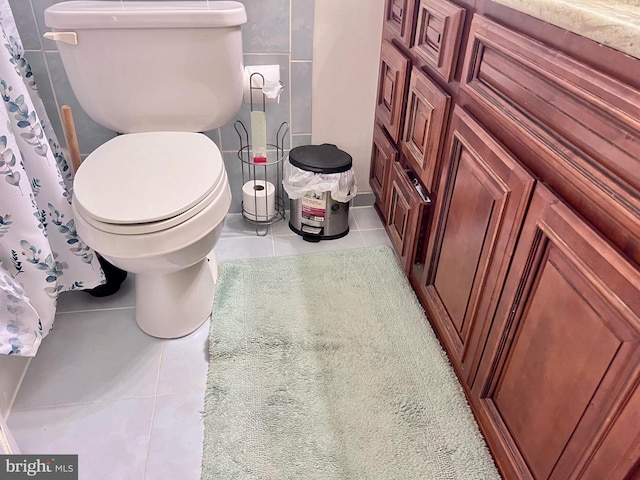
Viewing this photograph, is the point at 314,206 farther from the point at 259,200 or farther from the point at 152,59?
the point at 152,59

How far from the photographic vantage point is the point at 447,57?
1.16 meters

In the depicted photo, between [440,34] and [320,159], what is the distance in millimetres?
661

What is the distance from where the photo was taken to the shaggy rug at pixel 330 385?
3.68ft

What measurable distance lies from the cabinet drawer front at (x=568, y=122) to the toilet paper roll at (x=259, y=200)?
3.25 feet

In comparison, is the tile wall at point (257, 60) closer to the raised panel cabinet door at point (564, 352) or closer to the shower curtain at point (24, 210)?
the shower curtain at point (24, 210)

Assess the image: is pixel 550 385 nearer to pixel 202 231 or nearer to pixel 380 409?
pixel 380 409

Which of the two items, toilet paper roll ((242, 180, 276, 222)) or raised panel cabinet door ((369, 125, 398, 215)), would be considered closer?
raised panel cabinet door ((369, 125, 398, 215))

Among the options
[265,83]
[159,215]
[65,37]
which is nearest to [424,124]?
[265,83]

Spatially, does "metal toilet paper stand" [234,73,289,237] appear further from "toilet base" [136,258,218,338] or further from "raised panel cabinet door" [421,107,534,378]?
"raised panel cabinet door" [421,107,534,378]

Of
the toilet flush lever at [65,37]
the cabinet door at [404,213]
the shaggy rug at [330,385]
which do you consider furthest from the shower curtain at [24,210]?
the cabinet door at [404,213]

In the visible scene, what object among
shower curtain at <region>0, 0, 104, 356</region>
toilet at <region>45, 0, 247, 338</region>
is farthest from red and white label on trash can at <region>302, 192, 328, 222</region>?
shower curtain at <region>0, 0, 104, 356</region>

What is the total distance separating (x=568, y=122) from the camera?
2.49 ft

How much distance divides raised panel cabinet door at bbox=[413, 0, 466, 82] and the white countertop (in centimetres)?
28

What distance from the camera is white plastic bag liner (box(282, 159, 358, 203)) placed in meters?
1.73
